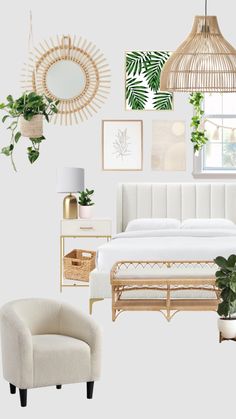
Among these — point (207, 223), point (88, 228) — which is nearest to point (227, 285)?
point (207, 223)

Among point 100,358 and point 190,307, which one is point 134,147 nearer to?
point 190,307

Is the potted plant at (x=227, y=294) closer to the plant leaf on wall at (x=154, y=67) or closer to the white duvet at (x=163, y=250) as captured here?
the white duvet at (x=163, y=250)

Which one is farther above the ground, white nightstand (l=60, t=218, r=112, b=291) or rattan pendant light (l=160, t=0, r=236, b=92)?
rattan pendant light (l=160, t=0, r=236, b=92)

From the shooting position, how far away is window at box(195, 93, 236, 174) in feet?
36.3

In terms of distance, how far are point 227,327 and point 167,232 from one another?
248 centimetres

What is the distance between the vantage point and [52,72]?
1097 cm

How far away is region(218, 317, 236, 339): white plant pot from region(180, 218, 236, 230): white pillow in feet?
9.54

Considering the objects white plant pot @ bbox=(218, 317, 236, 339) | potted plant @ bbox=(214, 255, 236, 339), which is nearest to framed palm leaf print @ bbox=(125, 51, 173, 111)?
potted plant @ bbox=(214, 255, 236, 339)

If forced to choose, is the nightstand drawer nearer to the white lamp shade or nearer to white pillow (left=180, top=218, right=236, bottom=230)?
Result: the white lamp shade

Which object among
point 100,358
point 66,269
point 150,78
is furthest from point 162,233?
point 100,358

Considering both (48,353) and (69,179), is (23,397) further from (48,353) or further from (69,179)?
(69,179)

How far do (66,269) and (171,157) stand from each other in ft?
5.71

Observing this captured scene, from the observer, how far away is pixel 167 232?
9.97 meters

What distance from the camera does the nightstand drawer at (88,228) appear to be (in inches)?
422
